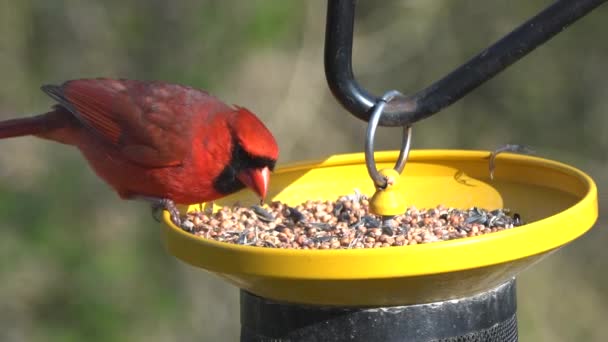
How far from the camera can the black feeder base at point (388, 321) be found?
8.11 feet

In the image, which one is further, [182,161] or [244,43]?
[244,43]

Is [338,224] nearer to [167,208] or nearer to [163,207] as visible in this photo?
[167,208]

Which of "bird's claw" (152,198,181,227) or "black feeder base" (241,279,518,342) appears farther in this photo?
"bird's claw" (152,198,181,227)

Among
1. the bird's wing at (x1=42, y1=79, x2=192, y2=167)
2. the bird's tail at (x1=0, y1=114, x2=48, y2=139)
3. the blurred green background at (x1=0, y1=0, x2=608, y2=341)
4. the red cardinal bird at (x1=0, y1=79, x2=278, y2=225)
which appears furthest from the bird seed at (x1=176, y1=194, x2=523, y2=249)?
the blurred green background at (x1=0, y1=0, x2=608, y2=341)

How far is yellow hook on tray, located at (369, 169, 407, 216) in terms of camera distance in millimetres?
2691

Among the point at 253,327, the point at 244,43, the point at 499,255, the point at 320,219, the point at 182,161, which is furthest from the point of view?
the point at 244,43

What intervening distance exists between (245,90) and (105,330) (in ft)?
5.41

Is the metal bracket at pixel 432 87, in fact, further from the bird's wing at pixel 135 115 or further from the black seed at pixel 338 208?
the bird's wing at pixel 135 115

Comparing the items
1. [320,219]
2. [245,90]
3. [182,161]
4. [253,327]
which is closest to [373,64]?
[245,90]

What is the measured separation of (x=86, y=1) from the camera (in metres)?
6.62

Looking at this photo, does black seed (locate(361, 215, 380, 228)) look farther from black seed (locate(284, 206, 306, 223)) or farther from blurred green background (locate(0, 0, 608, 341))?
blurred green background (locate(0, 0, 608, 341))

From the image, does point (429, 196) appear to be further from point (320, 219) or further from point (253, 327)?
point (253, 327)

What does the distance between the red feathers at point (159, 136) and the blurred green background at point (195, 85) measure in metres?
2.47

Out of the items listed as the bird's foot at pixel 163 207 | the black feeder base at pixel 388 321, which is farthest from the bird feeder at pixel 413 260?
the bird's foot at pixel 163 207
